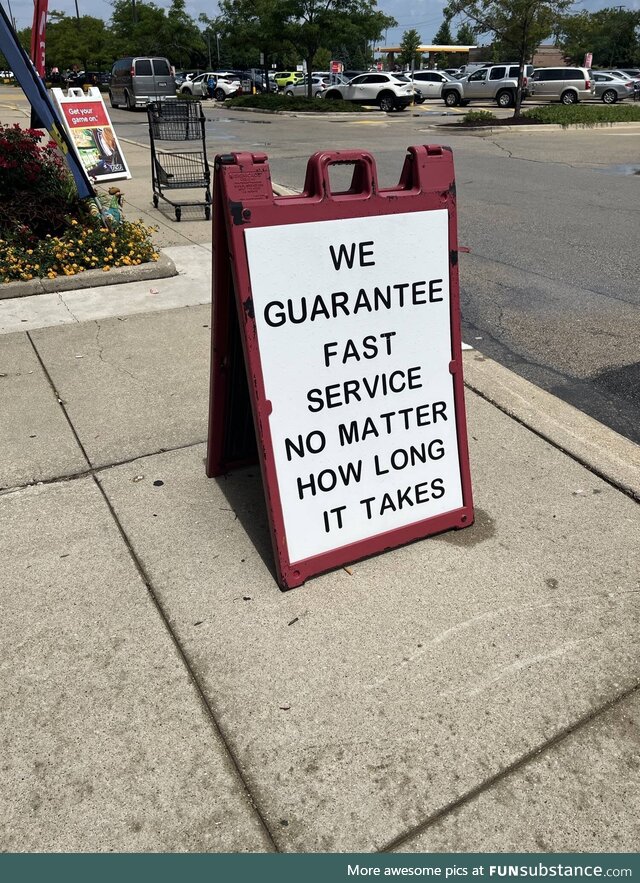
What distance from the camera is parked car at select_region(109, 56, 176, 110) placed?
30.0 metres

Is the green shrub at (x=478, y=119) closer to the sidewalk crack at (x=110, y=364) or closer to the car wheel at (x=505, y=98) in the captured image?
the car wheel at (x=505, y=98)

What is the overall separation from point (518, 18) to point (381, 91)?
34.7 feet

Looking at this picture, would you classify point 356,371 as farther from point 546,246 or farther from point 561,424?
point 546,246

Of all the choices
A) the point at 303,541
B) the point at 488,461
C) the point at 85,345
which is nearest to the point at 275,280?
the point at 303,541

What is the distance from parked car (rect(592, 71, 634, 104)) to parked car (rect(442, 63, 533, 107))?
5.16m

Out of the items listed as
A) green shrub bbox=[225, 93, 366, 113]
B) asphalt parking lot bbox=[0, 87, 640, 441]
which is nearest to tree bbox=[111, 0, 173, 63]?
green shrub bbox=[225, 93, 366, 113]

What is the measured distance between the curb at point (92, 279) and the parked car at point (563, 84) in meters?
32.3

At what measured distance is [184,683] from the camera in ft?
7.70

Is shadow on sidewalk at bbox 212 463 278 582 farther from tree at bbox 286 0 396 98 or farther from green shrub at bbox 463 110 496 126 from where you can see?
tree at bbox 286 0 396 98

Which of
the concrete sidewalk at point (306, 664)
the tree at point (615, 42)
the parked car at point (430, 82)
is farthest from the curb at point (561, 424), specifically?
the tree at point (615, 42)

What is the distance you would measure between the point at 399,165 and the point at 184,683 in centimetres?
1407

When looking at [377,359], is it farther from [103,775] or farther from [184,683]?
[103,775]

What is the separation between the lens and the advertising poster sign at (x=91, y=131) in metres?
10.8

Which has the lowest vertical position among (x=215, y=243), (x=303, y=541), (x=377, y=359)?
(x=303, y=541)
